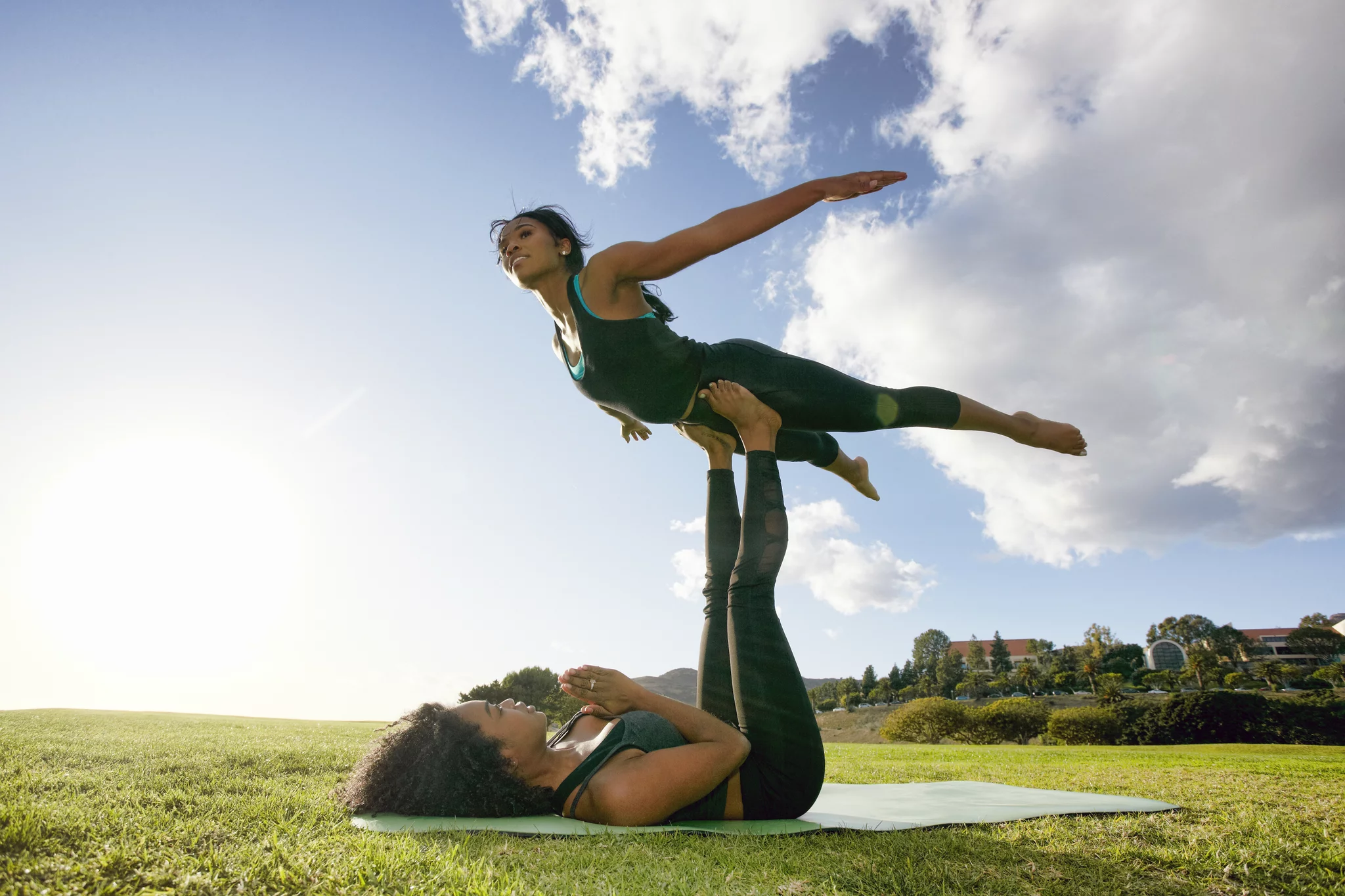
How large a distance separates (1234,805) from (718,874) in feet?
9.59

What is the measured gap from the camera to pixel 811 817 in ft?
9.04

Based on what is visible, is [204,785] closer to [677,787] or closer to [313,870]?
[313,870]

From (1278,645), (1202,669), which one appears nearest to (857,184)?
(1202,669)

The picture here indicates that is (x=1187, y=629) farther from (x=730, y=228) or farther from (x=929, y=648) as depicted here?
(x=730, y=228)

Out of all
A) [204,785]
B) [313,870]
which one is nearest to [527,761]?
[313,870]

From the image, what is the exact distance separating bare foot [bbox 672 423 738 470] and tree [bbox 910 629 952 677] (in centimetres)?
7840

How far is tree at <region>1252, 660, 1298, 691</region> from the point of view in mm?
→ 47938

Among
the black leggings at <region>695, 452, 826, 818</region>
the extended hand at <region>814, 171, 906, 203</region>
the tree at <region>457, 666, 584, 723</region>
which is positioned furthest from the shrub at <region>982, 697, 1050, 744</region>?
the extended hand at <region>814, 171, 906, 203</region>

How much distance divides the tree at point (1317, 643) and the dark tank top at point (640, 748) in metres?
97.6

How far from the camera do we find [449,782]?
2.57 metres

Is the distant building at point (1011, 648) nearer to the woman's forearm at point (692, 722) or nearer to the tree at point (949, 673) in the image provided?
the tree at point (949, 673)

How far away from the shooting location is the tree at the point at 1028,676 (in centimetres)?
5575

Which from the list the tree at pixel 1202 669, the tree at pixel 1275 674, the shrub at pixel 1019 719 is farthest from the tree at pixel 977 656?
the shrub at pixel 1019 719

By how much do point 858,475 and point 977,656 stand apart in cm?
8312
